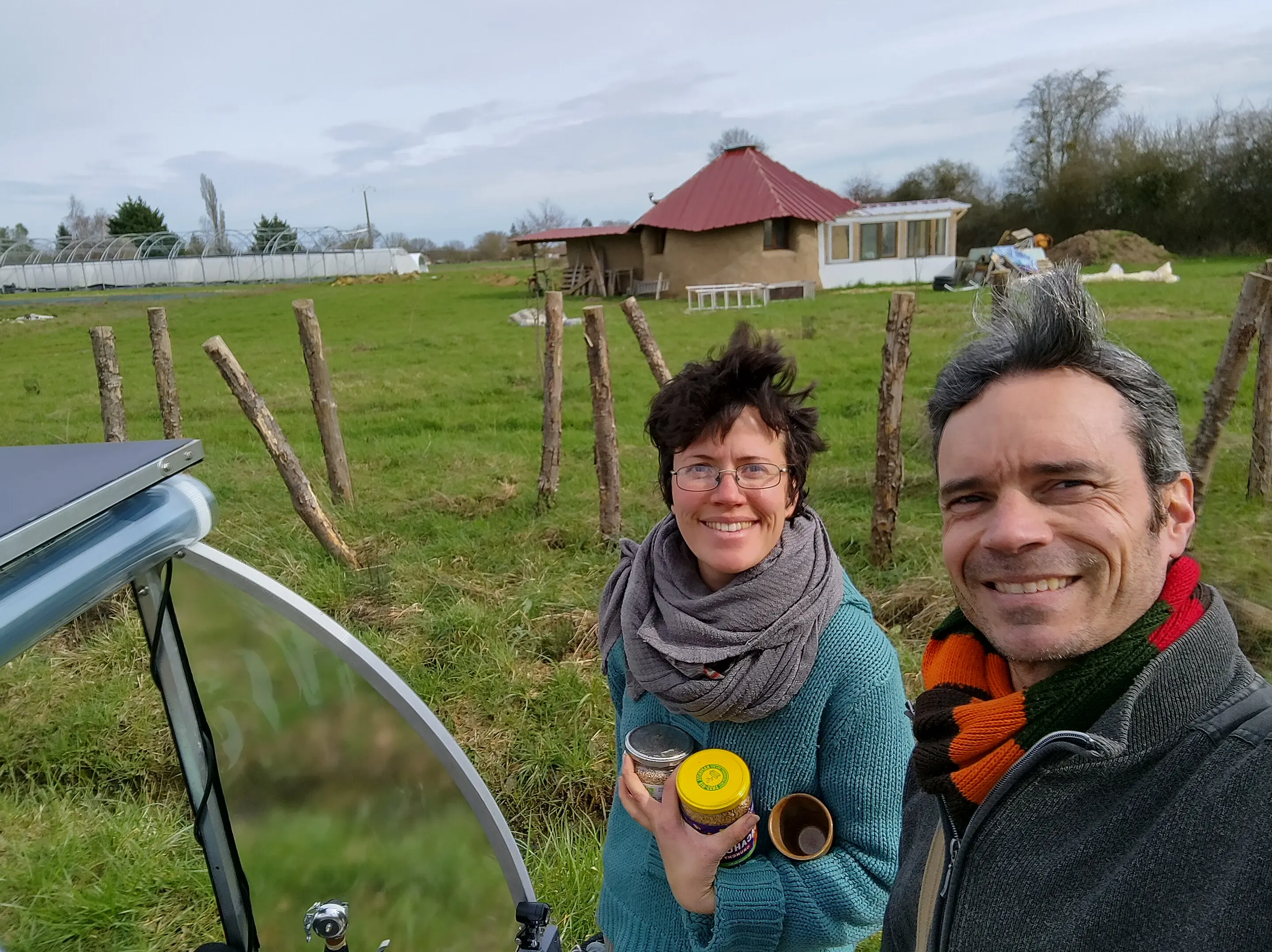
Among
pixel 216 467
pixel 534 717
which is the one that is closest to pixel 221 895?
pixel 534 717

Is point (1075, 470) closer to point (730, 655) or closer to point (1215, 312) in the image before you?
point (730, 655)

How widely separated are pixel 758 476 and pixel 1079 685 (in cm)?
97

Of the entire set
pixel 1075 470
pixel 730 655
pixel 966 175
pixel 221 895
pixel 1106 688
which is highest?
pixel 966 175

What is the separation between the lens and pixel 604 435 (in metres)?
6.30

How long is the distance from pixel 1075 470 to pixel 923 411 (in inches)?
15.9

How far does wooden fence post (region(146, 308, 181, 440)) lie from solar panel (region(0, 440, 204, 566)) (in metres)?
5.74

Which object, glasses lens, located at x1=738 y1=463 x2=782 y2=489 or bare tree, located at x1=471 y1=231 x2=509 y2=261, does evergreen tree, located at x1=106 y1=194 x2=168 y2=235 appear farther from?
glasses lens, located at x1=738 y1=463 x2=782 y2=489

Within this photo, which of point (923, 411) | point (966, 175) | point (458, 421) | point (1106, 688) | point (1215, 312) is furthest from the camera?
point (966, 175)

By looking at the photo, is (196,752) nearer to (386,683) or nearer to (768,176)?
(386,683)

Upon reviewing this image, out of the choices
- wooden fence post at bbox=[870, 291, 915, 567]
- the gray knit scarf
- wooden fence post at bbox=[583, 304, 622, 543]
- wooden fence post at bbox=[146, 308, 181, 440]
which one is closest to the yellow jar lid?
the gray knit scarf

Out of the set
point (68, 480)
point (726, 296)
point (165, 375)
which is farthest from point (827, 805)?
point (726, 296)

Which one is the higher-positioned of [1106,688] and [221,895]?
[1106,688]

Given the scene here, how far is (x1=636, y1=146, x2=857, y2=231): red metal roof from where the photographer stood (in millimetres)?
24875

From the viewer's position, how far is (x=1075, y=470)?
3.75ft
